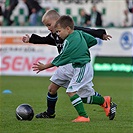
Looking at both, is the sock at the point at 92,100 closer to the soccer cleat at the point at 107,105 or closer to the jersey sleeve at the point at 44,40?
the soccer cleat at the point at 107,105

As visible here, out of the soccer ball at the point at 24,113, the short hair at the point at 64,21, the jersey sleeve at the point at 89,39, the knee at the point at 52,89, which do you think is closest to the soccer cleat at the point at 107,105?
the knee at the point at 52,89

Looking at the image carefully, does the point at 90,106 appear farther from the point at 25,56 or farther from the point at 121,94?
the point at 25,56

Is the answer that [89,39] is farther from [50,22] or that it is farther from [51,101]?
[51,101]

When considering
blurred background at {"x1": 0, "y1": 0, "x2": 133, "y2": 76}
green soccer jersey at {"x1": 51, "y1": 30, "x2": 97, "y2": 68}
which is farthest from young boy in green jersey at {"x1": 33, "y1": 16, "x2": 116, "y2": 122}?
blurred background at {"x1": 0, "y1": 0, "x2": 133, "y2": 76}

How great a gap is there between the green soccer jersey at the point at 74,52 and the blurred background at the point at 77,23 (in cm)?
1424

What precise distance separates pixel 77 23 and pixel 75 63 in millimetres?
15709

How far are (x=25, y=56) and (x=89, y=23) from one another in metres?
3.01

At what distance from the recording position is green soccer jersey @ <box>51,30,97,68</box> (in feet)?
29.3

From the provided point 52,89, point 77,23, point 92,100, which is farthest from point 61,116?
point 77,23

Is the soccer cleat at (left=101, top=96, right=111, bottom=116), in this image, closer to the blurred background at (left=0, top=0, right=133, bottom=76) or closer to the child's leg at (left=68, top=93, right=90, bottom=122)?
the child's leg at (left=68, top=93, right=90, bottom=122)

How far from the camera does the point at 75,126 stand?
8.37 meters

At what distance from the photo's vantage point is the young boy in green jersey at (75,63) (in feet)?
29.3

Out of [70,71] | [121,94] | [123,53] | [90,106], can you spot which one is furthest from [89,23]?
[70,71]

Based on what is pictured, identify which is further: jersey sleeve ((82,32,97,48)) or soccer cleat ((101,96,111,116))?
soccer cleat ((101,96,111,116))
